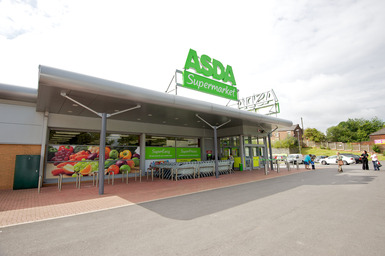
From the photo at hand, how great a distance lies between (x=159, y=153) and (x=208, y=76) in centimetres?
750

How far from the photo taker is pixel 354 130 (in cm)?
6638

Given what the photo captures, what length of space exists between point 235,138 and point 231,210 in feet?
47.1

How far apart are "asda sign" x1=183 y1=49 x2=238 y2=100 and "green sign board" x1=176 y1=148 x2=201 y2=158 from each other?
6166 mm

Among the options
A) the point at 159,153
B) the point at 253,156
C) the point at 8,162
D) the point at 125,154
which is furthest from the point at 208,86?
the point at 8,162

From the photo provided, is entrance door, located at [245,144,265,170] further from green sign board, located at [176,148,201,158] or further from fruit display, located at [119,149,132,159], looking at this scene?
fruit display, located at [119,149,132,159]

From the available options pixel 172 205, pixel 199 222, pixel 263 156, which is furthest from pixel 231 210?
pixel 263 156

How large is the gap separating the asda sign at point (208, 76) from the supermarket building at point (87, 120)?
2.53 metres

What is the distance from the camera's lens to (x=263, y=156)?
20.5 meters

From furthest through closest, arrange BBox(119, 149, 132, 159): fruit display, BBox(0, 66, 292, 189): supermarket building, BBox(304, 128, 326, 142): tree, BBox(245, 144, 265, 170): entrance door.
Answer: BBox(304, 128, 326, 142): tree
BBox(245, 144, 265, 170): entrance door
BBox(119, 149, 132, 159): fruit display
BBox(0, 66, 292, 189): supermarket building

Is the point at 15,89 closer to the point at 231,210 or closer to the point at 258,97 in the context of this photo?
the point at 231,210

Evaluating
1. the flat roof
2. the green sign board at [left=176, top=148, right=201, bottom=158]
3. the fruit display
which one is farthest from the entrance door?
the fruit display

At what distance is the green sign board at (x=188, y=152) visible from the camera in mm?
17427

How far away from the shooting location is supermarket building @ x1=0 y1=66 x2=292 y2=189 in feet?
24.8

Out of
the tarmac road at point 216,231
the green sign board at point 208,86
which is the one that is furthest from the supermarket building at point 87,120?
the tarmac road at point 216,231
